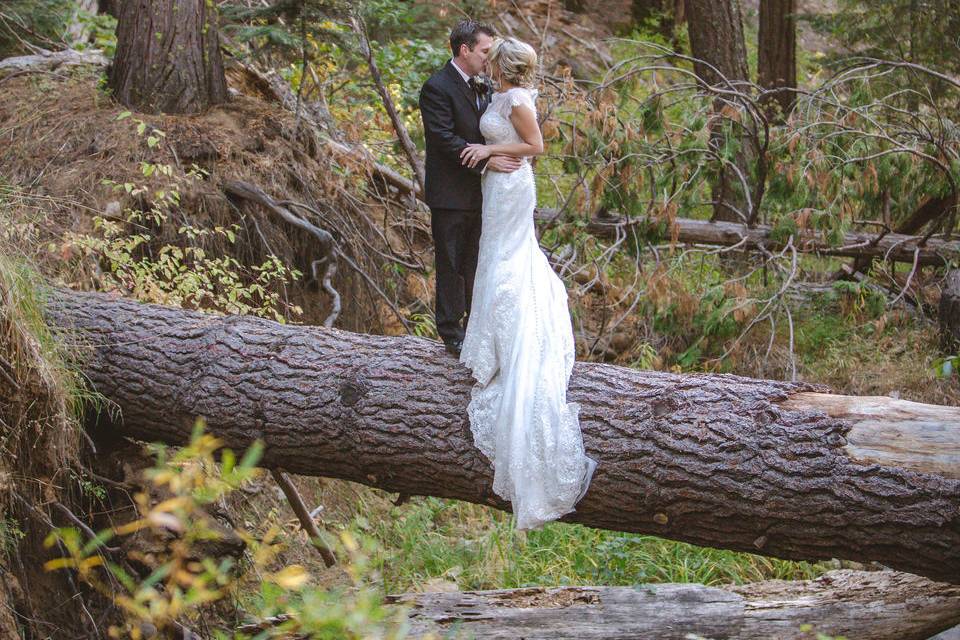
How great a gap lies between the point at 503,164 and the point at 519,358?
0.98m

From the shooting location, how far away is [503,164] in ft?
16.0

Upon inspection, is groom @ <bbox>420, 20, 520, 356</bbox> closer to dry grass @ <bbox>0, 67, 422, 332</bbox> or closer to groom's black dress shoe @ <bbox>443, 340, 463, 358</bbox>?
groom's black dress shoe @ <bbox>443, 340, 463, 358</bbox>

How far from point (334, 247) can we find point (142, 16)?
235 cm

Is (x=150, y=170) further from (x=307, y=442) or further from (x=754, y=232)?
(x=754, y=232)

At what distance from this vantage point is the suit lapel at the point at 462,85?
5008 mm

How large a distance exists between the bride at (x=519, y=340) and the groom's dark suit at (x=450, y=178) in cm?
12

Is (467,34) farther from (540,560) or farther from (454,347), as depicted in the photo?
(540,560)

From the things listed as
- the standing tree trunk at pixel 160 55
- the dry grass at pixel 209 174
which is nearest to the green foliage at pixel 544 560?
the dry grass at pixel 209 174

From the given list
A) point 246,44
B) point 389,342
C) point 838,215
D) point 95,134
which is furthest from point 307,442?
point 246,44

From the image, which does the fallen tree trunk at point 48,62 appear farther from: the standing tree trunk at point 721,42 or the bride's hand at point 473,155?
the standing tree trunk at point 721,42

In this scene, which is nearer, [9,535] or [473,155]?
[9,535]

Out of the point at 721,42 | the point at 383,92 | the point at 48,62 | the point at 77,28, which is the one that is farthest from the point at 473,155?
the point at 77,28

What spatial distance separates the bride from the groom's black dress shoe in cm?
15

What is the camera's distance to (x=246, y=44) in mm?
9367
